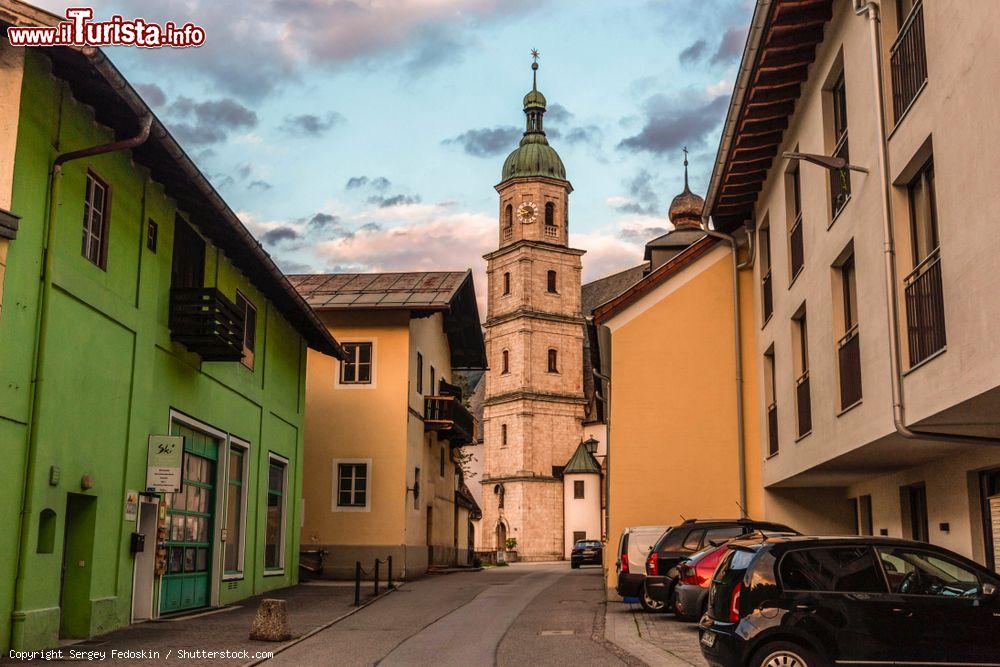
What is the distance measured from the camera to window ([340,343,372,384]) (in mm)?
32562

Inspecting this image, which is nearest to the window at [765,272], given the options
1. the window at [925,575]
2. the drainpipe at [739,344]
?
the drainpipe at [739,344]

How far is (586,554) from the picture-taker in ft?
176

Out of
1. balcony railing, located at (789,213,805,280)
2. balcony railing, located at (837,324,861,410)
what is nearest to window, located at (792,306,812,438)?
balcony railing, located at (789,213,805,280)

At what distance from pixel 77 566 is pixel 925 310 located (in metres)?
11.0

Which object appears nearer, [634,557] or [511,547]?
[634,557]

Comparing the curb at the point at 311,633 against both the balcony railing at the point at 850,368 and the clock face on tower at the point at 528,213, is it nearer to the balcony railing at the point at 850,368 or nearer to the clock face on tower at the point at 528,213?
the balcony railing at the point at 850,368

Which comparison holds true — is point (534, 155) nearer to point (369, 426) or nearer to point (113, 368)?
point (369, 426)

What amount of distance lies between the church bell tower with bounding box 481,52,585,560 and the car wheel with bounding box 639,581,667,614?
62494 mm

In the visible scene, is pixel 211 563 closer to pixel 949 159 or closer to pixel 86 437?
pixel 86 437

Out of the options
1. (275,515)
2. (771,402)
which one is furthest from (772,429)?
(275,515)

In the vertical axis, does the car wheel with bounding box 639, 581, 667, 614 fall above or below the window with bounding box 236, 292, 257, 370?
below

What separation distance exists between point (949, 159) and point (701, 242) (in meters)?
13.5

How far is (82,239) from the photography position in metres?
14.4

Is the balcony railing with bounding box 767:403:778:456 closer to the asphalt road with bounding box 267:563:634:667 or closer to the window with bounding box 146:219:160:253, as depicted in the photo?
the asphalt road with bounding box 267:563:634:667
